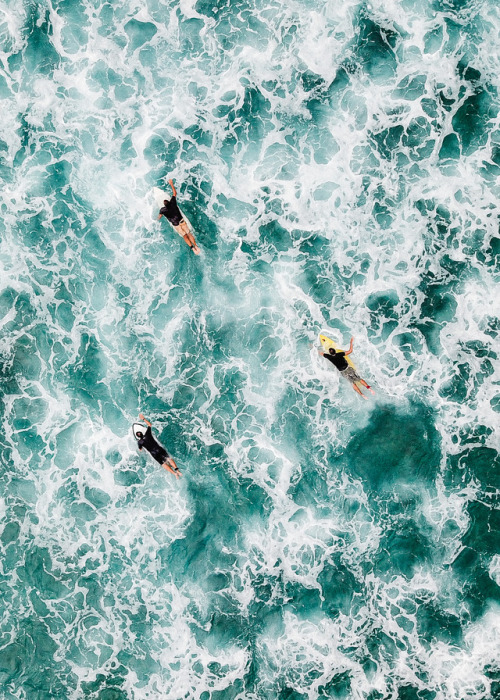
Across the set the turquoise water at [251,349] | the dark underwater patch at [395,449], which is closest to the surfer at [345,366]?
the turquoise water at [251,349]

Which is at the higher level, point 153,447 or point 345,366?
point 345,366

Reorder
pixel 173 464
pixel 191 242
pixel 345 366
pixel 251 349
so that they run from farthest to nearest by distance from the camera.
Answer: pixel 251 349 < pixel 191 242 < pixel 173 464 < pixel 345 366

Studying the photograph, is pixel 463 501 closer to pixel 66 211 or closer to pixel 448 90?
pixel 448 90

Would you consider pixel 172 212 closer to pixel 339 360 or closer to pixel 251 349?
pixel 251 349

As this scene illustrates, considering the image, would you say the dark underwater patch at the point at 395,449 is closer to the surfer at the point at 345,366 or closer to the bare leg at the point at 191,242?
the surfer at the point at 345,366

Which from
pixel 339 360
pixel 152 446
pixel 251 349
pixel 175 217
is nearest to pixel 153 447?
pixel 152 446

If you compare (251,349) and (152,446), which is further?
(251,349)

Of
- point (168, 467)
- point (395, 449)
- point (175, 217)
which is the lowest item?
point (168, 467)
